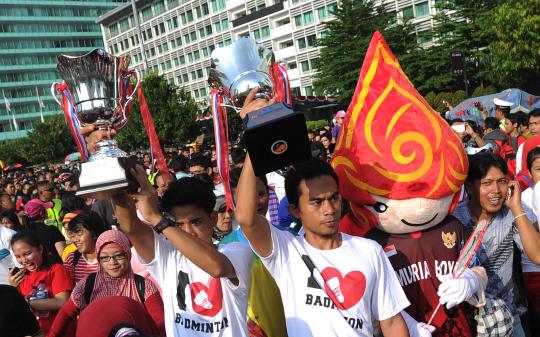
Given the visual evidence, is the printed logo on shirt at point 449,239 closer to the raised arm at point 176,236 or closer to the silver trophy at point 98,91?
the raised arm at point 176,236

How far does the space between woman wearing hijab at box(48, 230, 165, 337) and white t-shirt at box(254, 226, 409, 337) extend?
3.24 ft

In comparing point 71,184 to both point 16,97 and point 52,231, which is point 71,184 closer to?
point 52,231

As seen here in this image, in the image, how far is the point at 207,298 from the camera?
8.73 ft

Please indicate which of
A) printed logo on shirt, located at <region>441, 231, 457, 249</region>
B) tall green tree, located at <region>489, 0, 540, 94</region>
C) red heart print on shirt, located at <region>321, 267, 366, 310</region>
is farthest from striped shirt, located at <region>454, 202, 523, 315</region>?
tall green tree, located at <region>489, 0, 540, 94</region>

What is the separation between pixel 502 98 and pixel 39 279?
11825 millimetres

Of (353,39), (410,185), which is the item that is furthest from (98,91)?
(353,39)

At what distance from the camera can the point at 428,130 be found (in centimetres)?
291

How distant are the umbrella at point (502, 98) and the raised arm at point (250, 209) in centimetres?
1135

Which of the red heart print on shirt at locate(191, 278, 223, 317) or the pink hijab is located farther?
the pink hijab

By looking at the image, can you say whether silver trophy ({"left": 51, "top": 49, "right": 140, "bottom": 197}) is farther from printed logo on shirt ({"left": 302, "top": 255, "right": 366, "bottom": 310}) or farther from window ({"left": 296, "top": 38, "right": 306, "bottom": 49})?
window ({"left": 296, "top": 38, "right": 306, "bottom": 49})

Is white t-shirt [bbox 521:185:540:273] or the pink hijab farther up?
the pink hijab

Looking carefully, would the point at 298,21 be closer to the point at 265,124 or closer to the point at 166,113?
the point at 166,113

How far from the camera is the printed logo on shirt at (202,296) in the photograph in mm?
2645

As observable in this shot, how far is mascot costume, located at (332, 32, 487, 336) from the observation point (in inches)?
113
